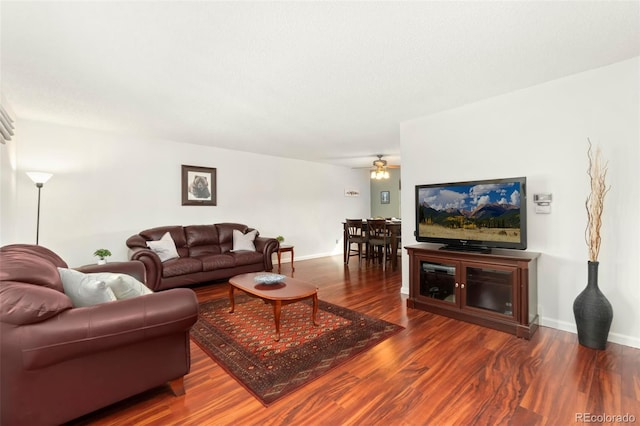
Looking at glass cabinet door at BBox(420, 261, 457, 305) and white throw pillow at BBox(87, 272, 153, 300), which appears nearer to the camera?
white throw pillow at BBox(87, 272, 153, 300)

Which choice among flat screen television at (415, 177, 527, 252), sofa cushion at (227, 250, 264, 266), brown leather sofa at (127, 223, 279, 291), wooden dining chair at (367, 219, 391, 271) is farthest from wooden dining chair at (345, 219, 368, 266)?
flat screen television at (415, 177, 527, 252)

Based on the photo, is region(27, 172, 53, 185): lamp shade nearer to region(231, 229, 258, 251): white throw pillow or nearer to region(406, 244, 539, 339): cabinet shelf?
region(231, 229, 258, 251): white throw pillow

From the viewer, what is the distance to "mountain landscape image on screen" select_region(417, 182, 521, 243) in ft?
9.04

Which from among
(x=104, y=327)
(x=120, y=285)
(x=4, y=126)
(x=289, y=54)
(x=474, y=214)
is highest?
(x=289, y=54)

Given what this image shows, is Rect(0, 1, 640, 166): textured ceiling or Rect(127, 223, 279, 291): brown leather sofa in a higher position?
Rect(0, 1, 640, 166): textured ceiling

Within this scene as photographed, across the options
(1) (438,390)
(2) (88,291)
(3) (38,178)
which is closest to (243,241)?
(3) (38,178)

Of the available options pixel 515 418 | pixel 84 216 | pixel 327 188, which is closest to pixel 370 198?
pixel 327 188

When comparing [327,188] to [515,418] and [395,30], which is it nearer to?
[395,30]

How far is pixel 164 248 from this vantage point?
4.20m

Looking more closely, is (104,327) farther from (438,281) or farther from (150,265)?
(438,281)

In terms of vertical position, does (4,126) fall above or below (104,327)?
above

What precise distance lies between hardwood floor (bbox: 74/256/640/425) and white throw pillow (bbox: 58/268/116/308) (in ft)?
2.16

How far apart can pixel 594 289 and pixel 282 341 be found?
2.67m

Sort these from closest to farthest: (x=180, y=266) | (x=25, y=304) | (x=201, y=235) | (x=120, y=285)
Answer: (x=25, y=304), (x=120, y=285), (x=180, y=266), (x=201, y=235)
